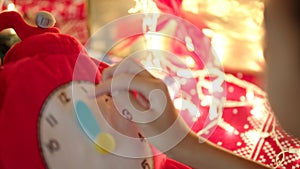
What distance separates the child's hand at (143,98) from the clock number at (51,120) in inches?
2.8

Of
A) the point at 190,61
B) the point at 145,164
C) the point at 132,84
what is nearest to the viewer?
the point at 132,84

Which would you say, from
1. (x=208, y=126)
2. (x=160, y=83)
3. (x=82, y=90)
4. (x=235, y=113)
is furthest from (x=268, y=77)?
(x=235, y=113)

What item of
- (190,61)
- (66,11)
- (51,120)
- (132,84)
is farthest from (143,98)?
(66,11)

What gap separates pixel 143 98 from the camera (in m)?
0.62

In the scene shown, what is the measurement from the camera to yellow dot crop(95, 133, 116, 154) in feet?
2.20

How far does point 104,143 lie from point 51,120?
0.08 metres

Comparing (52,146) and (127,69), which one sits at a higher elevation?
(127,69)

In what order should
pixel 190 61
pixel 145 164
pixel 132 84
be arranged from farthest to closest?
1. pixel 190 61
2. pixel 145 164
3. pixel 132 84

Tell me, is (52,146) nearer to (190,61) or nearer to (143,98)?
(143,98)

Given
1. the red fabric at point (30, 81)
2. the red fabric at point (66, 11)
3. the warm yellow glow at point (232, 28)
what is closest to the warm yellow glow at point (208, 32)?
the warm yellow glow at point (232, 28)

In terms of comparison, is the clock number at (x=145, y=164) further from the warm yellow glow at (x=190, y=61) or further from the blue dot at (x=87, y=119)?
the warm yellow glow at (x=190, y=61)

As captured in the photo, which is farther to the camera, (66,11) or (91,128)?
(66,11)

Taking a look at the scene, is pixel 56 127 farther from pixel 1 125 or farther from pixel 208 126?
pixel 208 126

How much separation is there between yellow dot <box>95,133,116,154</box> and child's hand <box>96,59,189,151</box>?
0.15ft
